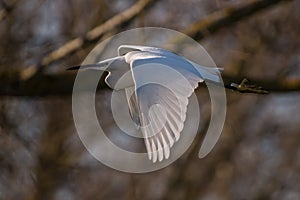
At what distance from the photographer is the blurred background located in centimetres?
517

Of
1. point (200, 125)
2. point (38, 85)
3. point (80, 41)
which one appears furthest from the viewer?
point (200, 125)

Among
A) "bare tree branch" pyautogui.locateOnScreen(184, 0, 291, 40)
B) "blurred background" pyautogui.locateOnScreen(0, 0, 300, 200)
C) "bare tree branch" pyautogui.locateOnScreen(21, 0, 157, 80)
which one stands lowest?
"blurred background" pyautogui.locateOnScreen(0, 0, 300, 200)

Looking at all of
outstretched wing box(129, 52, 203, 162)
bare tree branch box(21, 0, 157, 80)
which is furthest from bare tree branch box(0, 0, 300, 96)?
outstretched wing box(129, 52, 203, 162)

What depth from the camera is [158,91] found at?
3.76 meters

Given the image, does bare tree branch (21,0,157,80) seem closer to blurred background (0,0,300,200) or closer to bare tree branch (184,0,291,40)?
blurred background (0,0,300,200)

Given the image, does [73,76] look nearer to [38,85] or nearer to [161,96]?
[38,85]

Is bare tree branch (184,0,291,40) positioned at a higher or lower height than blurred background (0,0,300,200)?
higher

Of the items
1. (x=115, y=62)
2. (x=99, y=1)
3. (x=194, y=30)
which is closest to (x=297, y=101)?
(x=99, y=1)

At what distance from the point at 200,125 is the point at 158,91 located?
2.47 m

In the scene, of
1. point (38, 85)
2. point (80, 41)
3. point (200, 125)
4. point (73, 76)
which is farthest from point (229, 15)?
point (200, 125)

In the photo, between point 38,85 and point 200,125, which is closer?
point 38,85

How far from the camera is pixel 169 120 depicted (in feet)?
11.9

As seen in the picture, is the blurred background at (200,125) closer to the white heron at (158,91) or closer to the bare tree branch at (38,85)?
the bare tree branch at (38,85)

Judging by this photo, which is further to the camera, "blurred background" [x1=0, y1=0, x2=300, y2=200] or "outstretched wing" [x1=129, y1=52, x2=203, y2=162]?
"blurred background" [x1=0, y1=0, x2=300, y2=200]
